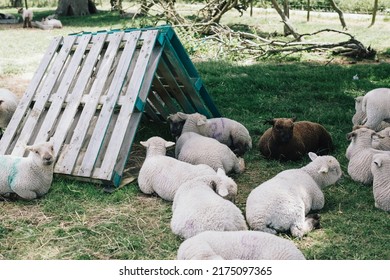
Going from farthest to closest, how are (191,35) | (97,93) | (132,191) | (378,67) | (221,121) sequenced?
1. (191,35)
2. (378,67)
3. (221,121)
4. (97,93)
5. (132,191)

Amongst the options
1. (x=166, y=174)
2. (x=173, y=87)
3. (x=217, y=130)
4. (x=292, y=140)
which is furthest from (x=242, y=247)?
(x=173, y=87)

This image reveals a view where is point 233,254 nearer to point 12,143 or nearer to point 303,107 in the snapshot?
point 12,143

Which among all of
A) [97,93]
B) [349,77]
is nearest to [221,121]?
[97,93]

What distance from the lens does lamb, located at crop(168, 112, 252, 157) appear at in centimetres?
616

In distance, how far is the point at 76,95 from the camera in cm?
584

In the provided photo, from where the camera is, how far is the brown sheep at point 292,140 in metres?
5.79

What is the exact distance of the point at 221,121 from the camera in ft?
20.8

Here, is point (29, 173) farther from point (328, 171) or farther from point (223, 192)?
point (328, 171)

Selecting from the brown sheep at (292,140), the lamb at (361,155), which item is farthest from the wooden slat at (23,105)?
the lamb at (361,155)

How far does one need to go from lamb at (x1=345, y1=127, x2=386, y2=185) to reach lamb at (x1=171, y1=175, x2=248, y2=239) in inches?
66.8

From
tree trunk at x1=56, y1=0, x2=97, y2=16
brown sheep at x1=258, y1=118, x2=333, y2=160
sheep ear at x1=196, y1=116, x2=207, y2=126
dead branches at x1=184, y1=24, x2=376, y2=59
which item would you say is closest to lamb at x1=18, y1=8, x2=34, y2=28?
tree trunk at x1=56, y1=0, x2=97, y2=16

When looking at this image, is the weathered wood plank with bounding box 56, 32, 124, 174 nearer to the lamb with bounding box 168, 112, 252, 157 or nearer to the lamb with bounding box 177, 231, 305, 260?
the lamb with bounding box 168, 112, 252, 157

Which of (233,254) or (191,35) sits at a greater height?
(233,254)
